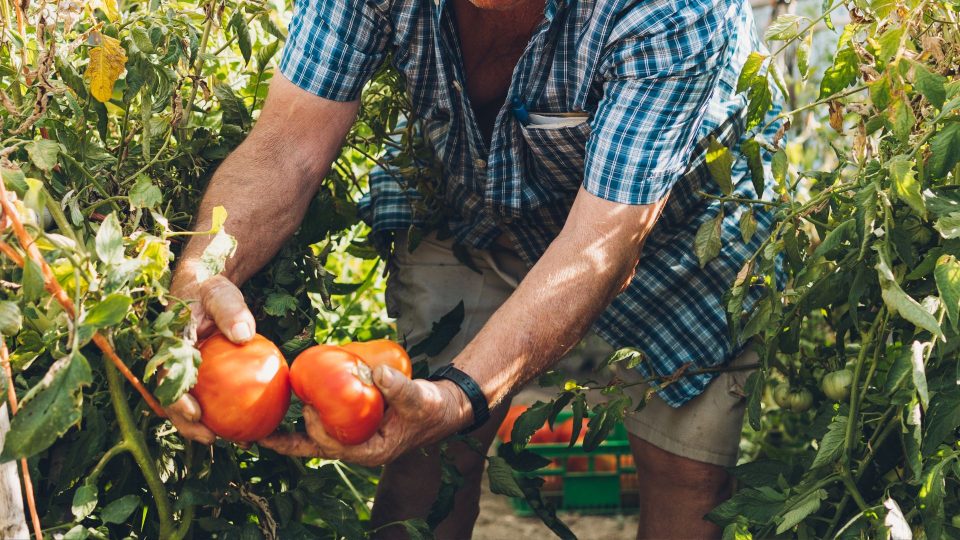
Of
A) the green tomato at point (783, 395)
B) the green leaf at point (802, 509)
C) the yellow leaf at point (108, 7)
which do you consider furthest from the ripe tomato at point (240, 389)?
the green tomato at point (783, 395)

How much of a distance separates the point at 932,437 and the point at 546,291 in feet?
1.84

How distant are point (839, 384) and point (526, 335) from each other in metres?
0.53

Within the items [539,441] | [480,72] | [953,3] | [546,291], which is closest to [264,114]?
[480,72]

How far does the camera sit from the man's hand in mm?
1354

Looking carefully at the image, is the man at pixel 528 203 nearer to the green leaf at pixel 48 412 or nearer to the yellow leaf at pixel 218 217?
the yellow leaf at pixel 218 217

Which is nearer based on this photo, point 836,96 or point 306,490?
point 306,490

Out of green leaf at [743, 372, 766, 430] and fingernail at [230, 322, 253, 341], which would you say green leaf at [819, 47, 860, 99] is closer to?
green leaf at [743, 372, 766, 430]

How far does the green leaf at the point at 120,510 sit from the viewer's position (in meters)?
1.29

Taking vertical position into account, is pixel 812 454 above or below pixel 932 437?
below

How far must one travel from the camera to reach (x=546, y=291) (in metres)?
1.57

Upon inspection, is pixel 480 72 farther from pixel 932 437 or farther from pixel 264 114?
pixel 932 437

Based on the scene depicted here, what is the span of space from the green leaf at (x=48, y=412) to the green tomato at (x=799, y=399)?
4.43 ft

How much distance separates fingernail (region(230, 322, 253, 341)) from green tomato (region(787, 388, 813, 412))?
1.10 m

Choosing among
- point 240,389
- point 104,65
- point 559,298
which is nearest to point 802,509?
point 559,298
